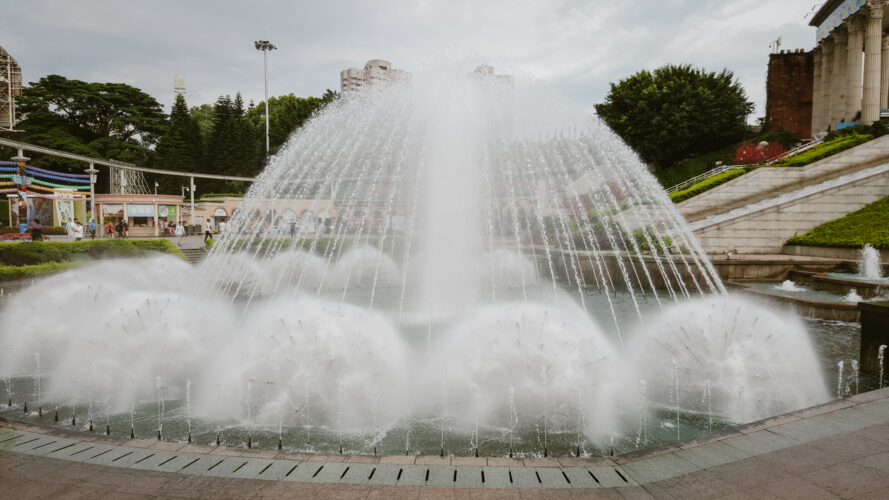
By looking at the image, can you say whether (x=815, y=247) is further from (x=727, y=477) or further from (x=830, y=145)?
(x=727, y=477)

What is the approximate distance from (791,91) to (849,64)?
11.1 m

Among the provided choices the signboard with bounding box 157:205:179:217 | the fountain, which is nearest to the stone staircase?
the fountain

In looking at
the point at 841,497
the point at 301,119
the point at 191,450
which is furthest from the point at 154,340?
the point at 301,119

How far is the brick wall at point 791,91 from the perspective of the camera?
4353cm

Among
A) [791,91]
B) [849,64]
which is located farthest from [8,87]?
[791,91]

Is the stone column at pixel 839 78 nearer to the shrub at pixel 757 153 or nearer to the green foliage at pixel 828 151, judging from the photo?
the shrub at pixel 757 153

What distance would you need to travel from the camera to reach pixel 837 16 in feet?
116

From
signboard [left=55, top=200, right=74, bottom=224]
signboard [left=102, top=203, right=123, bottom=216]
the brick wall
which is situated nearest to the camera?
signboard [left=55, top=200, right=74, bottom=224]

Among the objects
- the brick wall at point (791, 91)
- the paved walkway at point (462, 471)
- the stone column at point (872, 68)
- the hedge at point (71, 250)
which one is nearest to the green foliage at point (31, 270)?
the hedge at point (71, 250)

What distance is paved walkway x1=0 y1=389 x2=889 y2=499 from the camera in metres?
3.96

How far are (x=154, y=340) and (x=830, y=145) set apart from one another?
3376 centimetres

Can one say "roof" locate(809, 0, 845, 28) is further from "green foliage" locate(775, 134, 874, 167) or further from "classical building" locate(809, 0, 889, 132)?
"green foliage" locate(775, 134, 874, 167)

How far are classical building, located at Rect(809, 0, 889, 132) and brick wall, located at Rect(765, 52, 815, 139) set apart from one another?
9.69 ft

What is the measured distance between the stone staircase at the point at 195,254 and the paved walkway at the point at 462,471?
21421mm
